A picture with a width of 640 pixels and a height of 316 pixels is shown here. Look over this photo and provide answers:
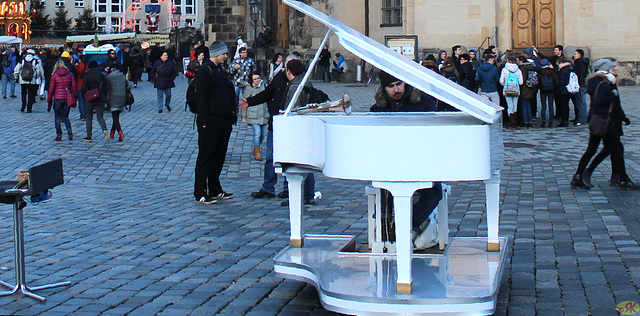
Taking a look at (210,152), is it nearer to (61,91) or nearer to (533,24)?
(61,91)

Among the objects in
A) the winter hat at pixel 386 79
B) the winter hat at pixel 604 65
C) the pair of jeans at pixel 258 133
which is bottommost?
the pair of jeans at pixel 258 133

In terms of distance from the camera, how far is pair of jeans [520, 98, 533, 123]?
1933cm

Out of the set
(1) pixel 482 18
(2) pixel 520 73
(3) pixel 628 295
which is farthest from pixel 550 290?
(1) pixel 482 18

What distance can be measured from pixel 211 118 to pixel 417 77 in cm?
545

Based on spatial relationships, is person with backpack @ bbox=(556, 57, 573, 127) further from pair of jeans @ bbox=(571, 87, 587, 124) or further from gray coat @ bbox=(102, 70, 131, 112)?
gray coat @ bbox=(102, 70, 131, 112)

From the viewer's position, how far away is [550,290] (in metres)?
6.55

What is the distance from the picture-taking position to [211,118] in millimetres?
11016

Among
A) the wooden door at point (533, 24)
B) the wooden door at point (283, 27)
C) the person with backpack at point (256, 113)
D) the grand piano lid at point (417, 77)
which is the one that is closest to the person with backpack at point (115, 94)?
the person with backpack at point (256, 113)

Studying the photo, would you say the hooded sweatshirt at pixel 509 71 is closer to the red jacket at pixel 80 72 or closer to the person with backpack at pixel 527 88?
the person with backpack at pixel 527 88

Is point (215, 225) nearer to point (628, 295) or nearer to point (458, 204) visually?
point (458, 204)

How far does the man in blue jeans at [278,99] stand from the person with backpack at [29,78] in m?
14.0

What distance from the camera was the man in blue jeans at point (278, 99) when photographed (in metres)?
10.6

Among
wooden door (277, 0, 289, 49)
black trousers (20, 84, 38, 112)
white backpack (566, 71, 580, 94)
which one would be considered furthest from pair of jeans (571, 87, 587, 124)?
wooden door (277, 0, 289, 49)

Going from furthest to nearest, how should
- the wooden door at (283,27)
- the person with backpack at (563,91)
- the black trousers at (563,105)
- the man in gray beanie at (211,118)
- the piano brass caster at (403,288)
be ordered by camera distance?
the wooden door at (283,27) < the black trousers at (563,105) < the person with backpack at (563,91) < the man in gray beanie at (211,118) < the piano brass caster at (403,288)
